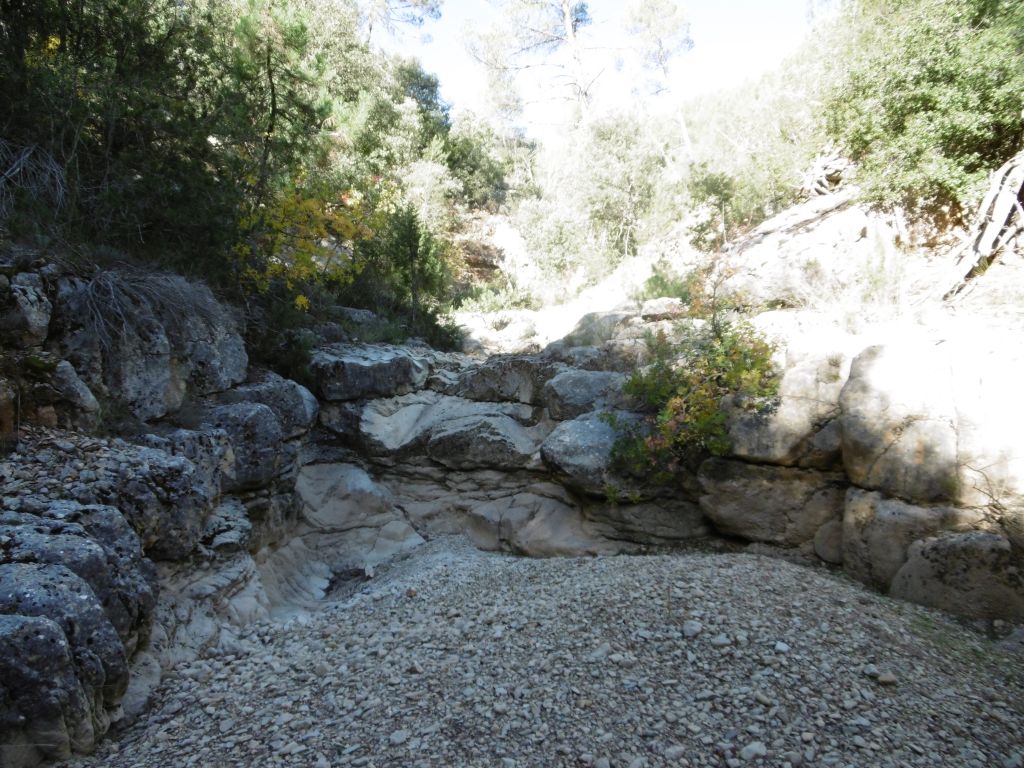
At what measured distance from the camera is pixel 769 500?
585 centimetres

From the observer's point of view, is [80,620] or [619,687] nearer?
[80,620]

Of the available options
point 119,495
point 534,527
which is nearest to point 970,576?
point 534,527

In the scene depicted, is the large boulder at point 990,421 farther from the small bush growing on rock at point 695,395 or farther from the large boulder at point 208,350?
the large boulder at point 208,350

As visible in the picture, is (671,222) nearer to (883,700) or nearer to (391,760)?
(883,700)

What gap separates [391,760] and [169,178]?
6380 mm

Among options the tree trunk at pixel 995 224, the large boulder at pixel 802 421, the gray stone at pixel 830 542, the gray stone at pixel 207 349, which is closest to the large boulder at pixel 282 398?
the gray stone at pixel 207 349

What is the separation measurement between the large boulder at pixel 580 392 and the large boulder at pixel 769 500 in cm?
181

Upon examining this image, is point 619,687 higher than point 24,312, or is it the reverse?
point 24,312

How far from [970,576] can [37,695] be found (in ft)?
19.3

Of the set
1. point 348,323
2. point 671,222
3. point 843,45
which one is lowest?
point 348,323

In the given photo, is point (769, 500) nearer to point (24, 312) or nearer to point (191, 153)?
point (24, 312)

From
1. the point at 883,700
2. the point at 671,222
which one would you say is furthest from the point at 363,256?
the point at 883,700

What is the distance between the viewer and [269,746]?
9.59 ft

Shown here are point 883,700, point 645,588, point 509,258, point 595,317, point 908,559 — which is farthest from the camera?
point 509,258
